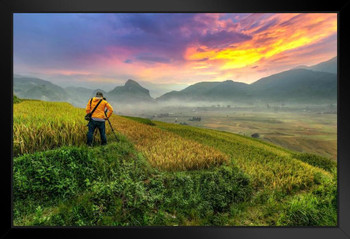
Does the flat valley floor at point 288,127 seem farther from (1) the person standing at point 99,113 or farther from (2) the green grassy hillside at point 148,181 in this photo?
(1) the person standing at point 99,113

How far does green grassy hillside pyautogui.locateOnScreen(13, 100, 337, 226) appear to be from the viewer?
6.41 ft

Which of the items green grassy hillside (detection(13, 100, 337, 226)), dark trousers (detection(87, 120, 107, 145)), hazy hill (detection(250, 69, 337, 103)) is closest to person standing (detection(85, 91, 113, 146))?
dark trousers (detection(87, 120, 107, 145))

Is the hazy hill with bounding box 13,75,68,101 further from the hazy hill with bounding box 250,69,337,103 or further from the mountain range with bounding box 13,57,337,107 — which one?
the hazy hill with bounding box 250,69,337,103

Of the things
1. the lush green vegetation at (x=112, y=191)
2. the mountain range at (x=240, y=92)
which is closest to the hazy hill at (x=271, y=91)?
the mountain range at (x=240, y=92)

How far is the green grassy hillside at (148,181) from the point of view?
76.9 inches

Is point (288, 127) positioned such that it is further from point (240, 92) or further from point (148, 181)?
point (148, 181)

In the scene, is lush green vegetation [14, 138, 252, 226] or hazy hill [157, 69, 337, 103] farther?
hazy hill [157, 69, 337, 103]

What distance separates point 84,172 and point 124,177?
0.63m

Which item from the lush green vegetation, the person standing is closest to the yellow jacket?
the person standing

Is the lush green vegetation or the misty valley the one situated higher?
the misty valley

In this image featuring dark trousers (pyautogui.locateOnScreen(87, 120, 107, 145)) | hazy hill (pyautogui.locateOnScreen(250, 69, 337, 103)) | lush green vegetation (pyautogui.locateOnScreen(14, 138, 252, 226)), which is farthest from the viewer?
dark trousers (pyautogui.locateOnScreen(87, 120, 107, 145))

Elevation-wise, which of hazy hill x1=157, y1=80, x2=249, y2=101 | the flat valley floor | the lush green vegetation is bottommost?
the lush green vegetation

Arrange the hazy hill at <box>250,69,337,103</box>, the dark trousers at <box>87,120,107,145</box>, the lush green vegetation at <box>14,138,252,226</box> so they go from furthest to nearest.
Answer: the dark trousers at <box>87,120,107,145</box>
the hazy hill at <box>250,69,337,103</box>
the lush green vegetation at <box>14,138,252,226</box>

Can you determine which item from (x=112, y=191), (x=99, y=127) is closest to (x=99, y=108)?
(x=99, y=127)
